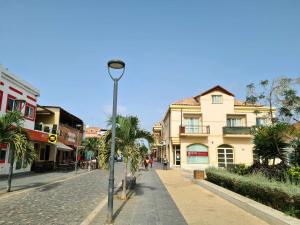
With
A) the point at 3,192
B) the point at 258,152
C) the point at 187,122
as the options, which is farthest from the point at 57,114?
the point at 258,152

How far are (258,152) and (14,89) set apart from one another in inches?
715

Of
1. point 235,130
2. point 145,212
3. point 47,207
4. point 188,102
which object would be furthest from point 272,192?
point 188,102

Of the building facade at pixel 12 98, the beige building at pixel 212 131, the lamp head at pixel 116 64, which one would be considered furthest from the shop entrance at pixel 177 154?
the lamp head at pixel 116 64

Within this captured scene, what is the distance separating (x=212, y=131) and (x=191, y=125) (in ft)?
9.08

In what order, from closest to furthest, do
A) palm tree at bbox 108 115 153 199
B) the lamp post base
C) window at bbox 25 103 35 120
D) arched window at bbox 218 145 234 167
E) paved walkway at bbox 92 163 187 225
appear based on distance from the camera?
the lamp post base < paved walkway at bbox 92 163 187 225 < palm tree at bbox 108 115 153 199 < window at bbox 25 103 35 120 < arched window at bbox 218 145 234 167

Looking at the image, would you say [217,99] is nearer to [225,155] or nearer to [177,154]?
[225,155]

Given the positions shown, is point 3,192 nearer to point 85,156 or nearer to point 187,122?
point 187,122

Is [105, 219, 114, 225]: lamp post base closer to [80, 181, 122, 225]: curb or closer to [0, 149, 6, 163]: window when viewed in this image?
[80, 181, 122, 225]: curb

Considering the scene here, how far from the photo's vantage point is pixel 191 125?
3725 cm

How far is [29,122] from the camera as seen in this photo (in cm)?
2480

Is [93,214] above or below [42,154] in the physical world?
below

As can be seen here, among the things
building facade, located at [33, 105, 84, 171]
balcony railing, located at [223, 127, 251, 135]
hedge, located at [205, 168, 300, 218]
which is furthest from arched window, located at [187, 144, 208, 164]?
hedge, located at [205, 168, 300, 218]

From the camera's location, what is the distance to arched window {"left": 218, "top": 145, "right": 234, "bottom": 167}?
121 feet

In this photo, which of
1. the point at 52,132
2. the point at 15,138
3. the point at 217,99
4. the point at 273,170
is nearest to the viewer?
the point at 15,138
